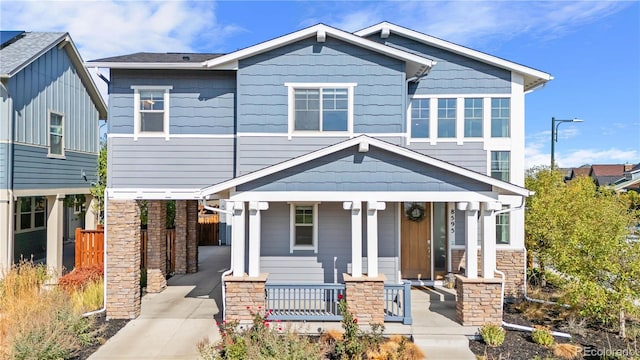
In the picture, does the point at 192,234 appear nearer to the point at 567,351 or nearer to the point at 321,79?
the point at 321,79

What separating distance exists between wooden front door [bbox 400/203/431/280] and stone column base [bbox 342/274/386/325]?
10.9 ft

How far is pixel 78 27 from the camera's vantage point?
13102mm

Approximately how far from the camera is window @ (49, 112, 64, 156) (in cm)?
1173

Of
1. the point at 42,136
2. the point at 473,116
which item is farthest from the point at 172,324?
the point at 473,116

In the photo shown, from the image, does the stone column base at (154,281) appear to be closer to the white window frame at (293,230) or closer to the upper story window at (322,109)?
the white window frame at (293,230)

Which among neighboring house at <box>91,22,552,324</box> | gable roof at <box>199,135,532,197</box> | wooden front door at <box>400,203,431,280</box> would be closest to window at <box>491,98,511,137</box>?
neighboring house at <box>91,22,552,324</box>

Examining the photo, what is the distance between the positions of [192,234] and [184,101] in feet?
17.3

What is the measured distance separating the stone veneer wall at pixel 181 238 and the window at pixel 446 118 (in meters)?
8.31

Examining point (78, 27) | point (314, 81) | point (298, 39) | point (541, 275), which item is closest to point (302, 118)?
point (314, 81)

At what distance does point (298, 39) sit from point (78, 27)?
9777 mm

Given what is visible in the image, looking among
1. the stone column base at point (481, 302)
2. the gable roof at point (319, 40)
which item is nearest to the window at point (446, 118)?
the gable roof at point (319, 40)

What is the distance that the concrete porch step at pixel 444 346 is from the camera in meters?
6.48

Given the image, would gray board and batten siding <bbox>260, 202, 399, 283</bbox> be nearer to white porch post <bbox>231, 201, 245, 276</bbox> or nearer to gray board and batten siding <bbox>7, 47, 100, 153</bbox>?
white porch post <bbox>231, 201, 245, 276</bbox>

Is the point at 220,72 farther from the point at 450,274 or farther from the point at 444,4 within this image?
the point at 450,274
